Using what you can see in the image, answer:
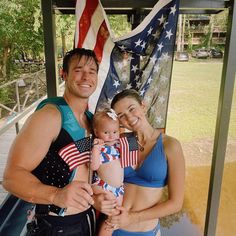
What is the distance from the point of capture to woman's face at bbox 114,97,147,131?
154 cm

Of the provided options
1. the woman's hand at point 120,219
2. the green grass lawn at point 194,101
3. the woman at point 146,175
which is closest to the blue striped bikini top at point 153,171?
the woman at point 146,175

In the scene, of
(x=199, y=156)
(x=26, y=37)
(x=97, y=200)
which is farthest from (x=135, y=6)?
(x=26, y=37)

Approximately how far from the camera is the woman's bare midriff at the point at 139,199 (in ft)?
5.18

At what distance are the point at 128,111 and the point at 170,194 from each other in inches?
20.4

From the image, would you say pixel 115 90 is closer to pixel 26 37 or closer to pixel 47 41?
pixel 47 41

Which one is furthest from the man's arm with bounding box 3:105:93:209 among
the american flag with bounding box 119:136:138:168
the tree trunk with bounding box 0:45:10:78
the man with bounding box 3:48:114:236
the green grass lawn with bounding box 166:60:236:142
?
the tree trunk with bounding box 0:45:10:78

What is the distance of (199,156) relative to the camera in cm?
821

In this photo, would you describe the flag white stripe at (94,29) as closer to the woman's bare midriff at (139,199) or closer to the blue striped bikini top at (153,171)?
the blue striped bikini top at (153,171)

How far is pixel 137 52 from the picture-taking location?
239cm

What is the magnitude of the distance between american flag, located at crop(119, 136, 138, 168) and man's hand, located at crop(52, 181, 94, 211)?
14.9 inches

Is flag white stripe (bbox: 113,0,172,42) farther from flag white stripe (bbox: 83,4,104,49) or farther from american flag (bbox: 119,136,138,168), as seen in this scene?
american flag (bbox: 119,136,138,168)

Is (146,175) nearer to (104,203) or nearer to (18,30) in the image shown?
(104,203)

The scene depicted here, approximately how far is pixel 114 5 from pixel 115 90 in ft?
2.39

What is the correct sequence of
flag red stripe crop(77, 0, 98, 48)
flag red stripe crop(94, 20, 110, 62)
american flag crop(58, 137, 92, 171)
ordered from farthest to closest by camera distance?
flag red stripe crop(94, 20, 110, 62), flag red stripe crop(77, 0, 98, 48), american flag crop(58, 137, 92, 171)
